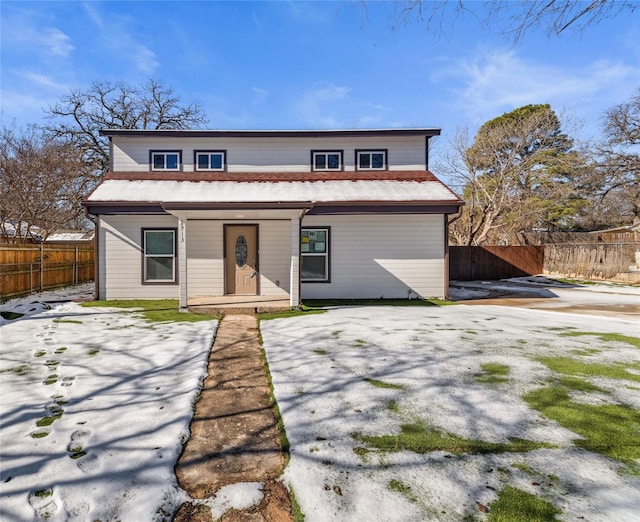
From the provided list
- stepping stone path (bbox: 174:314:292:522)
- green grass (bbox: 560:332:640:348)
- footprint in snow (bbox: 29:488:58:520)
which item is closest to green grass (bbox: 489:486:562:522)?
stepping stone path (bbox: 174:314:292:522)

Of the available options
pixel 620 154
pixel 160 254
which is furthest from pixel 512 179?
pixel 160 254

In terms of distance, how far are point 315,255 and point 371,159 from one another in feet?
13.5

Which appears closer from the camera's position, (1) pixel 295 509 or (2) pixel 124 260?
(1) pixel 295 509

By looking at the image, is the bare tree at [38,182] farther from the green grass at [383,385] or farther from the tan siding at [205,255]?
the green grass at [383,385]

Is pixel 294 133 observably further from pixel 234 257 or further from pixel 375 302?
pixel 375 302

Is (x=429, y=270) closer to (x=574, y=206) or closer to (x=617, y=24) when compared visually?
Answer: (x=617, y=24)

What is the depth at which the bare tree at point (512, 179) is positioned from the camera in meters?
21.4

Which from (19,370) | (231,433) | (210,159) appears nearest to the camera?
(231,433)

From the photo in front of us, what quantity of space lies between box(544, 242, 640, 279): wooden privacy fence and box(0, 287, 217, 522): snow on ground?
1826 cm

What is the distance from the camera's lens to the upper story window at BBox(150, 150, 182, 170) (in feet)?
38.8

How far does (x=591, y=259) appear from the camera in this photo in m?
16.6

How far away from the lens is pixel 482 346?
5.48m

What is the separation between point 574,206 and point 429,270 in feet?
84.4

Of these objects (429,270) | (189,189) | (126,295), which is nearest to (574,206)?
(429,270)
